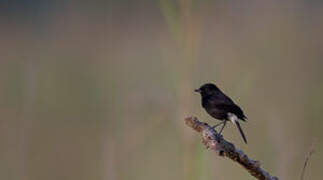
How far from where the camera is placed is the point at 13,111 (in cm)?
688

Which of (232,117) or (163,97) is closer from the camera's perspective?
(232,117)

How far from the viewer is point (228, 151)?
9.28 ft

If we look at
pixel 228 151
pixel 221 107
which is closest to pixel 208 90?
pixel 221 107

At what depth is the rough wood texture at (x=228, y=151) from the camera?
2.72 metres

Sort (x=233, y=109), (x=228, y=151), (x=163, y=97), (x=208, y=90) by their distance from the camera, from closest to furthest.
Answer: (x=228, y=151) < (x=233, y=109) < (x=208, y=90) < (x=163, y=97)

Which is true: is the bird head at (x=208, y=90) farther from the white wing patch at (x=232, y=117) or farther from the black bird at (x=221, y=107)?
the white wing patch at (x=232, y=117)

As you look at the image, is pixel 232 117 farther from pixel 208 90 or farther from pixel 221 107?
pixel 208 90

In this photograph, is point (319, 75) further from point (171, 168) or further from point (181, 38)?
point (181, 38)

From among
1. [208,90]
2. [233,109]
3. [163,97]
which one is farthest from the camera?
[163,97]

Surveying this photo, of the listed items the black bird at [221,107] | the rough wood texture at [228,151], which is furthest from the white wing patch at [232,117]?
the rough wood texture at [228,151]

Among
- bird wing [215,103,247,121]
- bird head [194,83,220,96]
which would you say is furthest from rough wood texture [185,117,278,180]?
bird head [194,83,220,96]

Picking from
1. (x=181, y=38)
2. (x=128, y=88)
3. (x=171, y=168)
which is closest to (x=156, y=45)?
(x=128, y=88)

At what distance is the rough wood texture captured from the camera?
8.93ft

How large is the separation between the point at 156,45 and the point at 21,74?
1281 millimetres
